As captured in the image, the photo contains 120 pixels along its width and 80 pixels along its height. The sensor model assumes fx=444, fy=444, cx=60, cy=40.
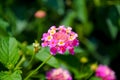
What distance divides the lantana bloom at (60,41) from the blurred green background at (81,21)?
872 mm

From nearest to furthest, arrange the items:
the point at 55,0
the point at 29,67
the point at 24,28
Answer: the point at 29,67, the point at 55,0, the point at 24,28

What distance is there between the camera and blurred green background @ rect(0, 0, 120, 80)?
8.06 ft

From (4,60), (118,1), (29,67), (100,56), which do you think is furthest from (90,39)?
(4,60)

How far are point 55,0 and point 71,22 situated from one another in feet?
0.68

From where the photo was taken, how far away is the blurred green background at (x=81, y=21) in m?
2.46

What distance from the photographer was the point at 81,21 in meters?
2.56

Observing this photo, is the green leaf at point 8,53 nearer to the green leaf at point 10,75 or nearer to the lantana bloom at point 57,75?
the green leaf at point 10,75

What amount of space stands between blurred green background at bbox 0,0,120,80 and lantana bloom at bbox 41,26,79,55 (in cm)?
87

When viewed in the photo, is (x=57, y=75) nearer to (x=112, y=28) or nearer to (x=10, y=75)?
(x=10, y=75)

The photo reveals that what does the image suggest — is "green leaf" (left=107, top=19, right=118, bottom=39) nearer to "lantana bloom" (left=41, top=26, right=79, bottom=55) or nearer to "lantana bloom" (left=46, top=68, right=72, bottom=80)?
"lantana bloom" (left=46, top=68, right=72, bottom=80)

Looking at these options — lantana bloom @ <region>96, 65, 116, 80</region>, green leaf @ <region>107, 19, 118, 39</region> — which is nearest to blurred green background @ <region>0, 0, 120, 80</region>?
green leaf @ <region>107, 19, 118, 39</region>

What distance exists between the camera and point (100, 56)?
8.73 feet

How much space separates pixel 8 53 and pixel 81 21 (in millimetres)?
1058

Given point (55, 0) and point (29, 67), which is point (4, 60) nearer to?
point (29, 67)
